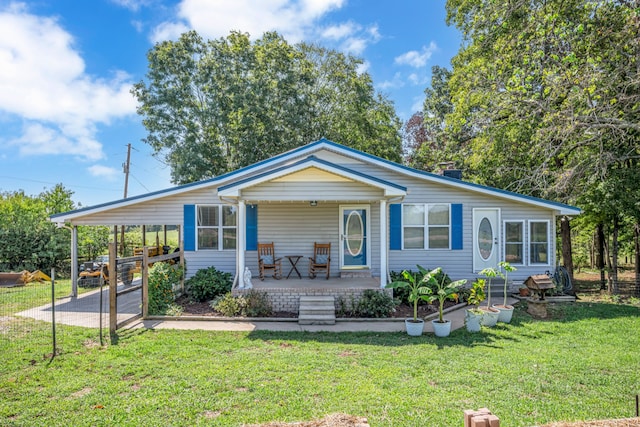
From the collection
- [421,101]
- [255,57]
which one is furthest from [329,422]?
[421,101]

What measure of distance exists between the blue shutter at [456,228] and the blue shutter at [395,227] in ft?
4.92

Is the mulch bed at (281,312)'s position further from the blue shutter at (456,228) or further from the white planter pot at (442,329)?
the blue shutter at (456,228)

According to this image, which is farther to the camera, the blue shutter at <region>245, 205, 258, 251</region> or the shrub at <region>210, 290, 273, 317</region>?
the blue shutter at <region>245, 205, 258, 251</region>

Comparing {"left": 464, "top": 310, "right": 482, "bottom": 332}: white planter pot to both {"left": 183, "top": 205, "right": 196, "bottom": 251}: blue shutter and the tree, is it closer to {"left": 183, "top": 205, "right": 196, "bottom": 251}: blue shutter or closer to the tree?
{"left": 183, "top": 205, "right": 196, "bottom": 251}: blue shutter

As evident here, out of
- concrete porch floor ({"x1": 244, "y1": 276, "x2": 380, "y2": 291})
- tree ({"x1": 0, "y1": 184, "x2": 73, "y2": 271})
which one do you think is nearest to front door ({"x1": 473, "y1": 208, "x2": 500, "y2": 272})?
concrete porch floor ({"x1": 244, "y1": 276, "x2": 380, "y2": 291})

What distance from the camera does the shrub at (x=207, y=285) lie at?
30.9ft

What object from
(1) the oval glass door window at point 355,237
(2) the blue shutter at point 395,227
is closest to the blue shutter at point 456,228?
(2) the blue shutter at point 395,227

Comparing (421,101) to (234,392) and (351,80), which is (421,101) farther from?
(234,392)

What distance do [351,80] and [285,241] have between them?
47.8ft

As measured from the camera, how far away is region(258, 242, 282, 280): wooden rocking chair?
10078 millimetres

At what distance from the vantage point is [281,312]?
8414mm

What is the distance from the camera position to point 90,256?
18.0m

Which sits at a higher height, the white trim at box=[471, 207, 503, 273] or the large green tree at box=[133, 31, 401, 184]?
the large green tree at box=[133, 31, 401, 184]

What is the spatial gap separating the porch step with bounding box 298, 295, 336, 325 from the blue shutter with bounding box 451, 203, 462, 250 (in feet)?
15.0
